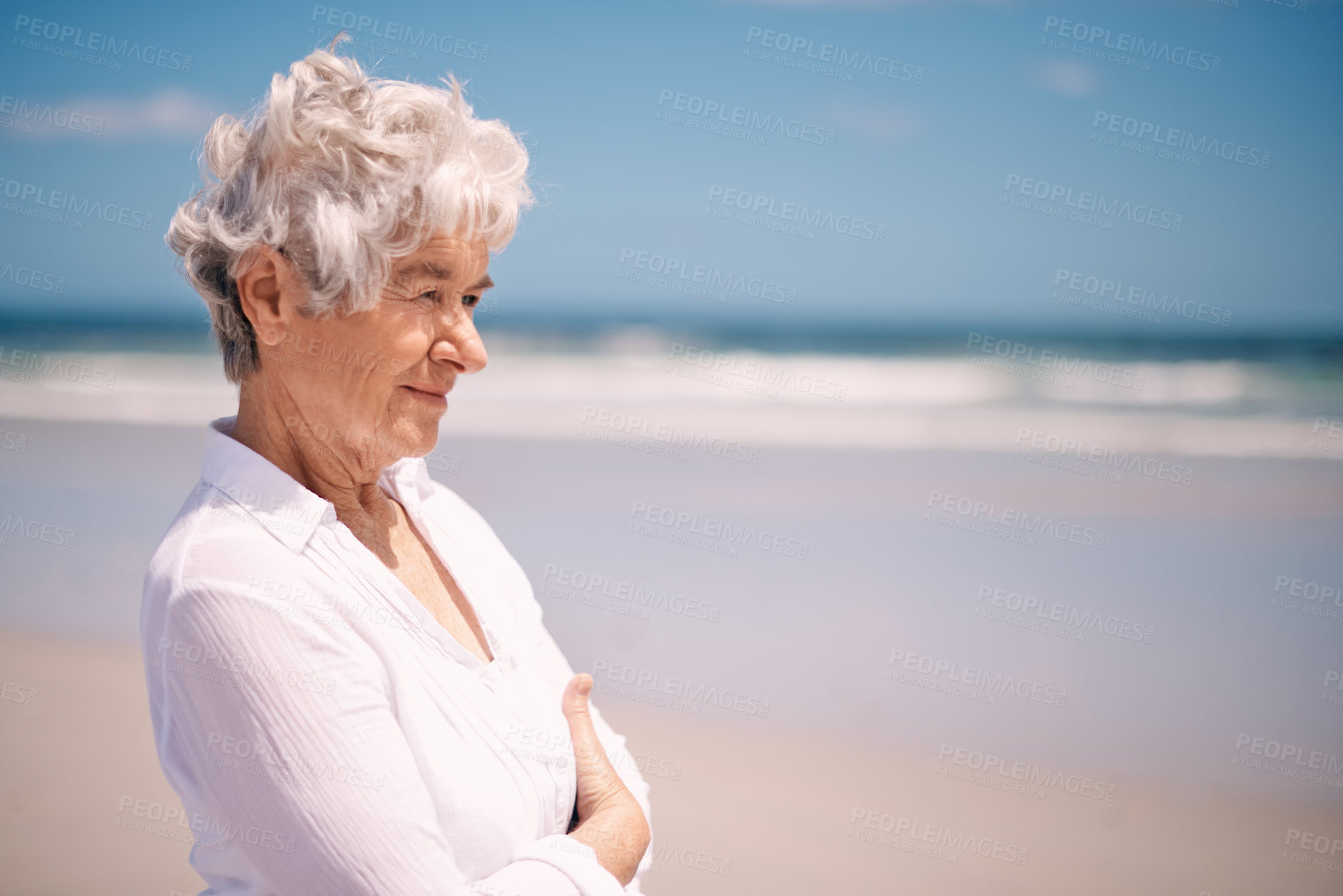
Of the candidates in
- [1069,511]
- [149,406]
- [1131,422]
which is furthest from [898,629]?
[149,406]

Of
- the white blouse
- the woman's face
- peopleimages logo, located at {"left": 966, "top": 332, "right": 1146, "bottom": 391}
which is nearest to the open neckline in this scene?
the white blouse

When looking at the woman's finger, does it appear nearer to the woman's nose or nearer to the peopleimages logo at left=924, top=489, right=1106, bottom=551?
the woman's nose

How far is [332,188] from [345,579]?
1.83 feet

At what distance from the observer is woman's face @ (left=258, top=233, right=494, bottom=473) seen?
55.4 inches

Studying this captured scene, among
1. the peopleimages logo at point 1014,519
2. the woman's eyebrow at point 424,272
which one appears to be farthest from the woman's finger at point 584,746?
the peopleimages logo at point 1014,519

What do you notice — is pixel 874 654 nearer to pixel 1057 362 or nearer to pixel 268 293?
pixel 268 293

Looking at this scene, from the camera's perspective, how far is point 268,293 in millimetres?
1381

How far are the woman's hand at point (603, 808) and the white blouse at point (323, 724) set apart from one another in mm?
49

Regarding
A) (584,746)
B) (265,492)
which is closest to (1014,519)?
(584,746)

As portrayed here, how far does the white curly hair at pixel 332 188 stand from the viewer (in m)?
1.33

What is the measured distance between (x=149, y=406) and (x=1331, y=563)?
9862mm

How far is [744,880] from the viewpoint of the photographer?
2959 mm

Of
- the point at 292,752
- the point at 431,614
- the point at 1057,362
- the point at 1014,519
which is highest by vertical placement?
the point at 1057,362

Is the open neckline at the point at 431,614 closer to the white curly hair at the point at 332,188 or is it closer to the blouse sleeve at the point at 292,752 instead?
the blouse sleeve at the point at 292,752
